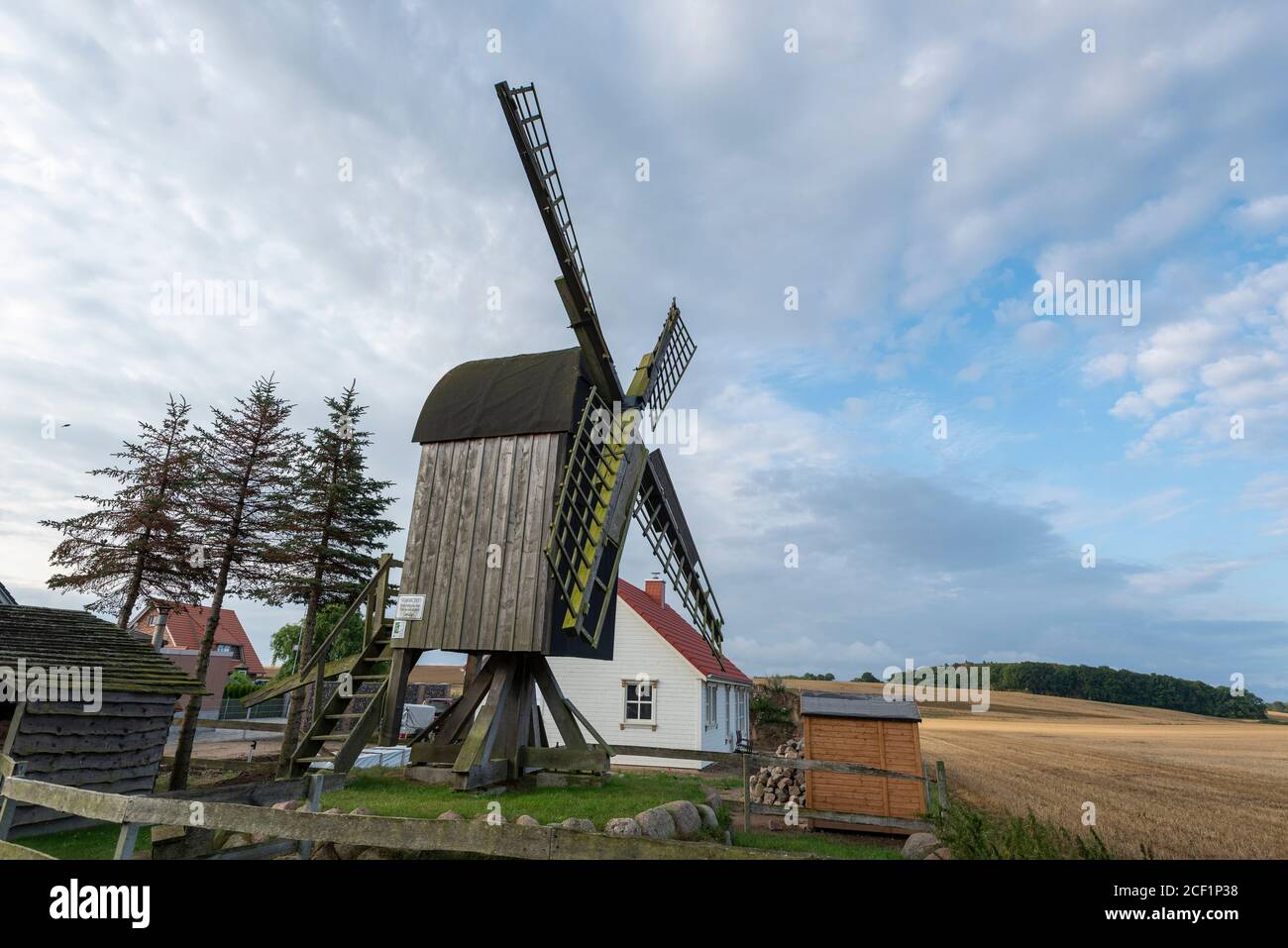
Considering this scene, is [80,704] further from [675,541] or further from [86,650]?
[675,541]

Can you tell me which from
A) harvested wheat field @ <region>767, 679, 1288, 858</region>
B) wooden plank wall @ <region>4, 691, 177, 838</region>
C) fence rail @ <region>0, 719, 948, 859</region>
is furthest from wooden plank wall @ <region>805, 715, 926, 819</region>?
wooden plank wall @ <region>4, 691, 177, 838</region>

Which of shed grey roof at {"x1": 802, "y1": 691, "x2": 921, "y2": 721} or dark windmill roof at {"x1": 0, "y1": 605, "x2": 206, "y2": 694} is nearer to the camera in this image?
dark windmill roof at {"x1": 0, "y1": 605, "x2": 206, "y2": 694}

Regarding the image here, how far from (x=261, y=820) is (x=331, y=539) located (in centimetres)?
1982

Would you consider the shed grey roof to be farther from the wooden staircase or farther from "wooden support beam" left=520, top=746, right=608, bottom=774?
the wooden staircase

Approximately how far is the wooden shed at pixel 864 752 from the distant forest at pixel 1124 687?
6605 centimetres

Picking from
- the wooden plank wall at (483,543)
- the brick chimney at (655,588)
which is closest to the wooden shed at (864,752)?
the wooden plank wall at (483,543)

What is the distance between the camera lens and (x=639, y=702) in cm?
2470

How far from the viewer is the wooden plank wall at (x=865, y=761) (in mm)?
13523

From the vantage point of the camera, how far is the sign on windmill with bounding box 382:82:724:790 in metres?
11.8

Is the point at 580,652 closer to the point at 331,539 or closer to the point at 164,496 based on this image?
the point at 331,539

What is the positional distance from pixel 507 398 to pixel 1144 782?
59.8 feet

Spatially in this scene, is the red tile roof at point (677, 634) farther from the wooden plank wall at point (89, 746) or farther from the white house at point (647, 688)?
the wooden plank wall at point (89, 746)

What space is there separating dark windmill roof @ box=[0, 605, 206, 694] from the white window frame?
14460 mm
